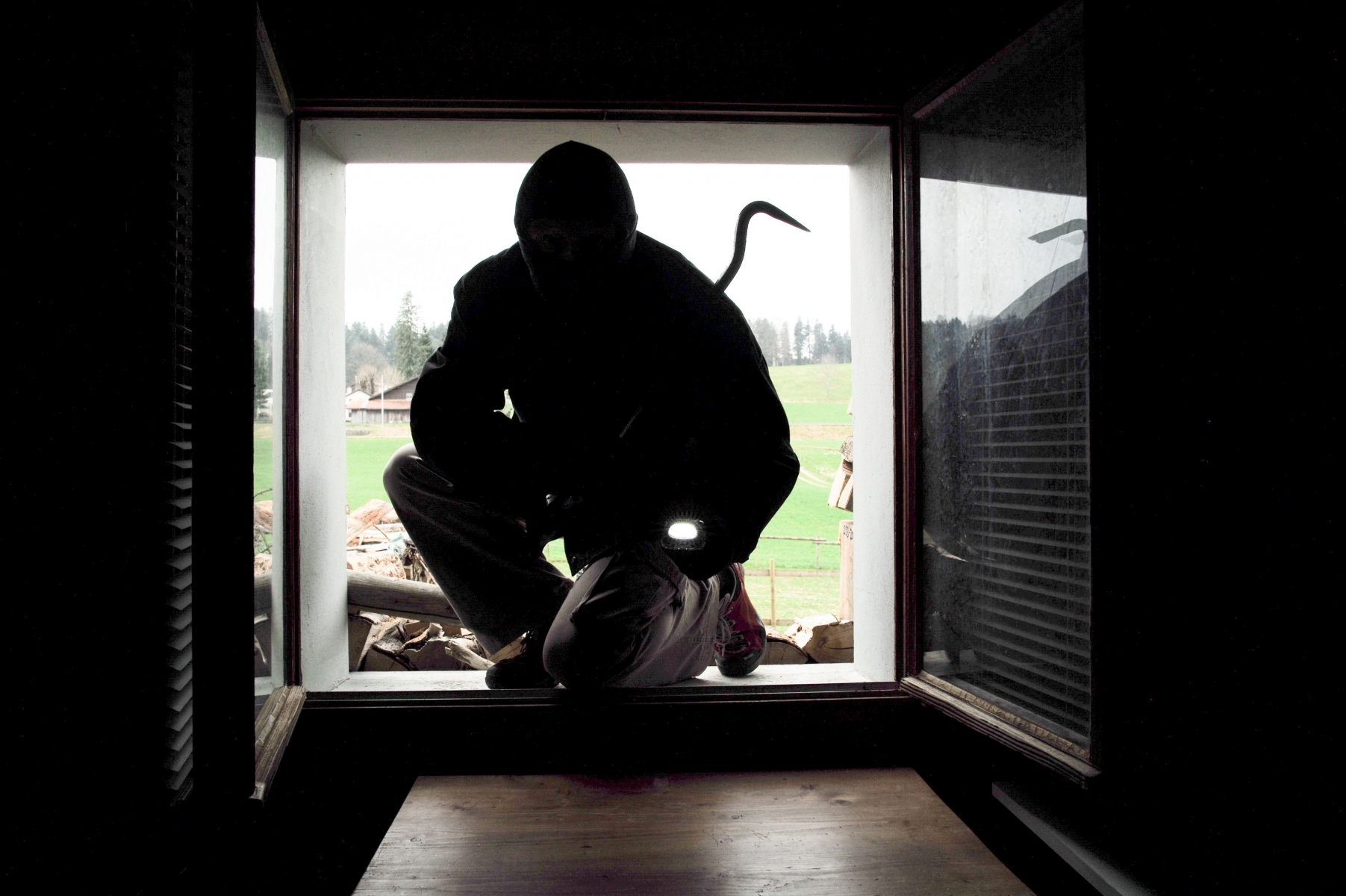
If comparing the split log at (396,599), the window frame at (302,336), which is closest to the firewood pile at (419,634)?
the split log at (396,599)

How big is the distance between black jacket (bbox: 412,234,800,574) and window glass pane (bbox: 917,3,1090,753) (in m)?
0.43

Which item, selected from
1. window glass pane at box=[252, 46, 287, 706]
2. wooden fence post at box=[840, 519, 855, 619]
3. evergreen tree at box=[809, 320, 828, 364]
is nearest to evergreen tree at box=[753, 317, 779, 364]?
evergreen tree at box=[809, 320, 828, 364]

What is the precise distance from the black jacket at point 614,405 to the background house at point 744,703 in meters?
0.48

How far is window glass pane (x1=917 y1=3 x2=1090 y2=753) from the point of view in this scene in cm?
142

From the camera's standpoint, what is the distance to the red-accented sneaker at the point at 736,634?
1.93 metres

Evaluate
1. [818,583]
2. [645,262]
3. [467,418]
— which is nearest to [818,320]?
[645,262]

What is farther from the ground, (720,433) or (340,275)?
(340,275)

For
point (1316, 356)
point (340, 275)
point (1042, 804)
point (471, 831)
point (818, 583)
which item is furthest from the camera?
point (818, 583)

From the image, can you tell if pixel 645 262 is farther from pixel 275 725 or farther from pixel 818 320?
pixel 818 320

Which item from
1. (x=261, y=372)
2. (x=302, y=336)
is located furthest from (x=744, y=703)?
(x=302, y=336)

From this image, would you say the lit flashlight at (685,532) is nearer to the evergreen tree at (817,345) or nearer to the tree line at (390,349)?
the tree line at (390,349)

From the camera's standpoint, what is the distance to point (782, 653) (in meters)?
2.31

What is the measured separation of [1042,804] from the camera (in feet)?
5.22

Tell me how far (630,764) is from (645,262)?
48.5 inches
